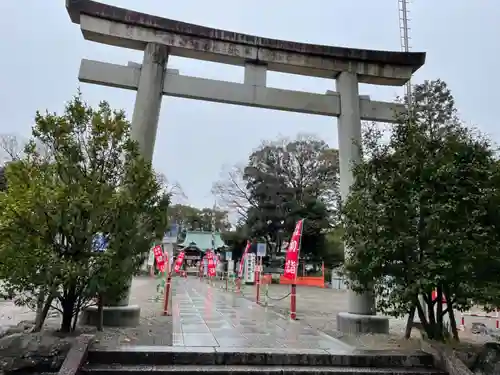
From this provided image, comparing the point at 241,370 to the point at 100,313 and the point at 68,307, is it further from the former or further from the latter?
the point at 100,313

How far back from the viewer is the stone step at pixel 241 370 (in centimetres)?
525

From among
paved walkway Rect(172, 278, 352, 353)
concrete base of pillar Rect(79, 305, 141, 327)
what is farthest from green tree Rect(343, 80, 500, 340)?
concrete base of pillar Rect(79, 305, 141, 327)

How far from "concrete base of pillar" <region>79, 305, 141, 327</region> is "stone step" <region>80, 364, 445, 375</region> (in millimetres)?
2481

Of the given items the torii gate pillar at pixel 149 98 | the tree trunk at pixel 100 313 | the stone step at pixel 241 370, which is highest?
the torii gate pillar at pixel 149 98

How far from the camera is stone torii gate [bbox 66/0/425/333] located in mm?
8492

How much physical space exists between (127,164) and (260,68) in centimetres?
402

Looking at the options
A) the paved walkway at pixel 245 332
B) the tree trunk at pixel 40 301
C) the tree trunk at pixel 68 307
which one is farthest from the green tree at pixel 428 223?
the tree trunk at pixel 40 301

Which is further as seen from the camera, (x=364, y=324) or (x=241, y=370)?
(x=364, y=324)

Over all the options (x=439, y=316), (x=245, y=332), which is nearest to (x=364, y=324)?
(x=439, y=316)

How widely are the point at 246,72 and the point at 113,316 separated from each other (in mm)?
5713

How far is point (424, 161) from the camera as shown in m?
6.63

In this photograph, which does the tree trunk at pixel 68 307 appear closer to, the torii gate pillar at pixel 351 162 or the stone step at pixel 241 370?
the stone step at pixel 241 370

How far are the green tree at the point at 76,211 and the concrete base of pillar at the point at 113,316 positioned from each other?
648 mm

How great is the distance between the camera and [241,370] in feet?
17.9
